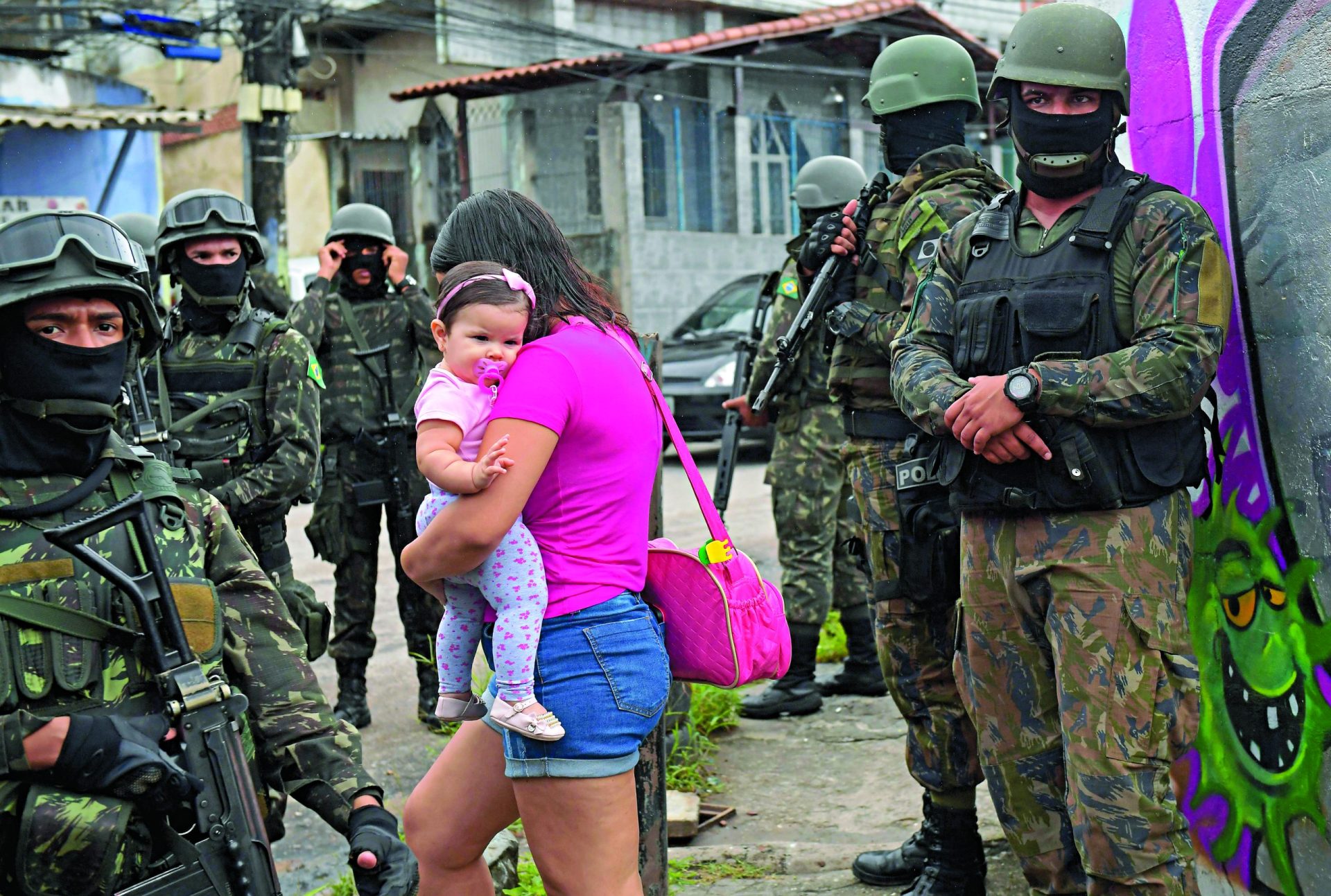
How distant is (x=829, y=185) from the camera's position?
20.3 feet

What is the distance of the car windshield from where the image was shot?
13797 millimetres

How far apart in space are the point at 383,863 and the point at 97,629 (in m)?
0.62

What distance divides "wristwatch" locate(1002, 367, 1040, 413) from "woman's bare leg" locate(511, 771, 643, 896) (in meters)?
1.09

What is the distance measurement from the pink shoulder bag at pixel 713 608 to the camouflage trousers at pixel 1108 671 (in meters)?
0.62

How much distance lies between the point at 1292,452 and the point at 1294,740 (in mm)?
640

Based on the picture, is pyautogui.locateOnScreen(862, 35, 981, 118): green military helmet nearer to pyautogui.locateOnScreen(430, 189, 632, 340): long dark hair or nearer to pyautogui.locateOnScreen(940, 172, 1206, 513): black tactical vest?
pyautogui.locateOnScreen(940, 172, 1206, 513): black tactical vest

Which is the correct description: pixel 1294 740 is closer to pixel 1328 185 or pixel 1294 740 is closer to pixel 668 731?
pixel 1328 185

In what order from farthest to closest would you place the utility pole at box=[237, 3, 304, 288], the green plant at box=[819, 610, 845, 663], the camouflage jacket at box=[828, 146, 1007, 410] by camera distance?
the utility pole at box=[237, 3, 304, 288], the green plant at box=[819, 610, 845, 663], the camouflage jacket at box=[828, 146, 1007, 410]

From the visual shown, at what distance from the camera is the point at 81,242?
2.33 m

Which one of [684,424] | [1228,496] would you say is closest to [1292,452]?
[1228,496]

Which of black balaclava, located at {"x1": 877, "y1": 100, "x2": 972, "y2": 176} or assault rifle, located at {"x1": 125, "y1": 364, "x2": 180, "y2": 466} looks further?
black balaclava, located at {"x1": 877, "y1": 100, "x2": 972, "y2": 176}

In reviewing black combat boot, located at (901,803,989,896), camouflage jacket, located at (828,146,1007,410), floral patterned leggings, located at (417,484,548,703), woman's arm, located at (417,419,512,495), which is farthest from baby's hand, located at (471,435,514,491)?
black combat boot, located at (901,803,989,896)

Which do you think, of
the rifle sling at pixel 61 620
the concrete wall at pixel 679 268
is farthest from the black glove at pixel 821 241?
the concrete wall at pixel 679 268

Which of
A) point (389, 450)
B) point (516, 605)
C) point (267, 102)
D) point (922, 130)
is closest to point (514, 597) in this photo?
point (516, 605)
